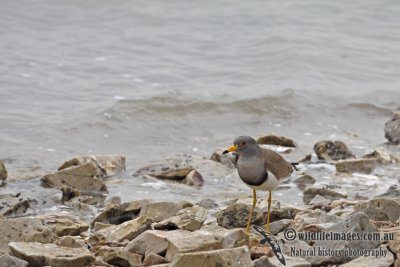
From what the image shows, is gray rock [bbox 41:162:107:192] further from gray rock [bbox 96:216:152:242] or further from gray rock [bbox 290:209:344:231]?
gray rock [bbox 290:209:344:231]

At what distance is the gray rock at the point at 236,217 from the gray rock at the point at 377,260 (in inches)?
66.4

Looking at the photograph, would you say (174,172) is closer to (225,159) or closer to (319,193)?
(225,159)

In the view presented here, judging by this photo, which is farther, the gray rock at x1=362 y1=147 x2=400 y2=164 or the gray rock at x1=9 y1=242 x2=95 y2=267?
the gray rock at x1=362 y1=147 x2=400 y2=164

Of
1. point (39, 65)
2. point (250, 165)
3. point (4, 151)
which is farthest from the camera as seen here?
Answer: point (39, 65)

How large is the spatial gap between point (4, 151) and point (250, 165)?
6025 millimetres

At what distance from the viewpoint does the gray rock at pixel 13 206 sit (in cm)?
880

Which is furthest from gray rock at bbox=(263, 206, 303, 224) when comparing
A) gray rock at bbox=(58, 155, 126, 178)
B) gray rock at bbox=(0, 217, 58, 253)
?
gray rock at bbox=(58, 155, 126, 178)

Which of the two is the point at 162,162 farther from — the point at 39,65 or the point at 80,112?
the point at 39,65

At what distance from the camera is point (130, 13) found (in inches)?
790

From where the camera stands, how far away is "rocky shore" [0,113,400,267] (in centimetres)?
583

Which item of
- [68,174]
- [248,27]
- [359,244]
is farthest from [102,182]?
[248,27]

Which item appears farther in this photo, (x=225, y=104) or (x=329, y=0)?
(x=329, y=0)

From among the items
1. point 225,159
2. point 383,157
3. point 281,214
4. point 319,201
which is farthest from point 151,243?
point 383,157

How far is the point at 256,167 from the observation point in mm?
6984
